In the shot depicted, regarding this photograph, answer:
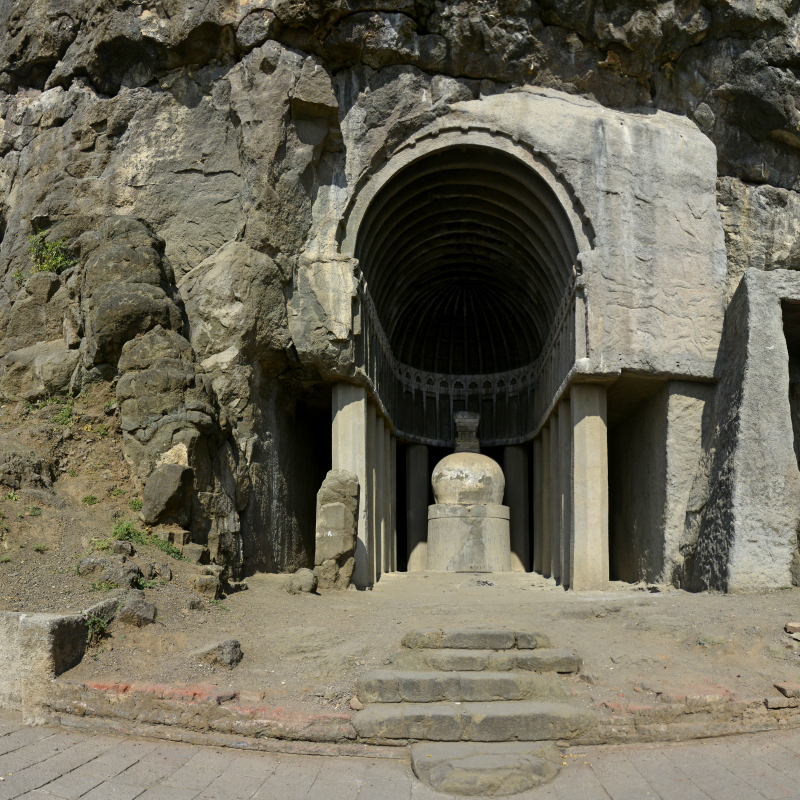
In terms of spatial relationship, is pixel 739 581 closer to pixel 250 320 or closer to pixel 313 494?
pixel 250 320

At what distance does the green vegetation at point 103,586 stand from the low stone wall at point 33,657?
4.19 feet

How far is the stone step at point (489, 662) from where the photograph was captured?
788 centimetres

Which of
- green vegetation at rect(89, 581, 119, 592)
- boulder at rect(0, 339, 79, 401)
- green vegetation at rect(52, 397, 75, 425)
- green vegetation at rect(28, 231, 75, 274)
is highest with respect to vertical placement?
green vegetation at rect(28, 231, 75, 274)

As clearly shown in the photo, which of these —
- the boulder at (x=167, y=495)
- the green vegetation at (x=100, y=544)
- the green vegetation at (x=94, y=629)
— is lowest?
the green vegetation at (x=94, y=629)

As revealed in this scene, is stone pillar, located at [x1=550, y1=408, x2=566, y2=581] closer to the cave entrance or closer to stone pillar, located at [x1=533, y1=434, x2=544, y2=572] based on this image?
the cave entrance

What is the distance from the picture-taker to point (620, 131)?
17.3 meters

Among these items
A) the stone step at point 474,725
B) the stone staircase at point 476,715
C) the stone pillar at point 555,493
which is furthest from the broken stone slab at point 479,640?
the stone pillar at point 555,493

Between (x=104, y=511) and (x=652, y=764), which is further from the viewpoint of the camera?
(x=104, y=511)

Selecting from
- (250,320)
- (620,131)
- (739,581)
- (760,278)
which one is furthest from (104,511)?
(620,131)

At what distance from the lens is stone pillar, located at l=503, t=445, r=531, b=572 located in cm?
2469

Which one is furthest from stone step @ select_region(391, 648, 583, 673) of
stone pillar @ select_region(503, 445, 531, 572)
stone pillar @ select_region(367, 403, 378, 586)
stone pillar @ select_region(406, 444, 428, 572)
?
stone pillar @ select_region(503, 445, 531, 572)

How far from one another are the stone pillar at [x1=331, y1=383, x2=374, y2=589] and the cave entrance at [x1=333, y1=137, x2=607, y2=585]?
3 cm

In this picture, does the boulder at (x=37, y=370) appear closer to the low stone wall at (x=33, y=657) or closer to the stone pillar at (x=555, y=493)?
the low stone wall at (x=33, y=657)

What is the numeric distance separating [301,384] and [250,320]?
2.70m
